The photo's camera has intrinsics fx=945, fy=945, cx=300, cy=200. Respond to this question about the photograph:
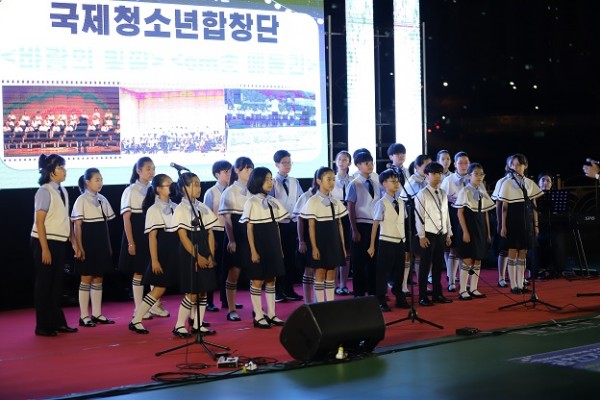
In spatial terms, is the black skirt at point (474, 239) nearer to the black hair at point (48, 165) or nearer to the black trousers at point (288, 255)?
the black trousers at point (288, 255)

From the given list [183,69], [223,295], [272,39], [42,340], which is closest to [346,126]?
[272,39]

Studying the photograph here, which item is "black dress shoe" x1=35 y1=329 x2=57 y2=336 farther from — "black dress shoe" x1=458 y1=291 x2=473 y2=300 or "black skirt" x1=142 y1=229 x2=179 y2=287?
"black dress shoe" x1=458 y1=291 x2=473 y2=300

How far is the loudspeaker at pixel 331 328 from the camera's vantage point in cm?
580

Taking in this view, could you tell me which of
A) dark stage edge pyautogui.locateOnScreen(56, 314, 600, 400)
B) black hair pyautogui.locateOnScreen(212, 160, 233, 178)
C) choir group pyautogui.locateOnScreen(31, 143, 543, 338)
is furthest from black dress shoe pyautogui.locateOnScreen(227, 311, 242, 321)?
dark stage edge pyautogui.locateOnScreen(56, 314, 600, 400)

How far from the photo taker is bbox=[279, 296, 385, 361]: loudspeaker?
5.80m

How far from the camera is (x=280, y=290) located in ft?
30.3

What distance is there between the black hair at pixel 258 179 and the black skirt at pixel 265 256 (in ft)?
0.95

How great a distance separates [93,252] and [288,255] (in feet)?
7.18

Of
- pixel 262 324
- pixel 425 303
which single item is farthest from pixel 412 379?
pixel 425 303

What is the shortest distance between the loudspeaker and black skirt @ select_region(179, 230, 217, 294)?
47.9 inches

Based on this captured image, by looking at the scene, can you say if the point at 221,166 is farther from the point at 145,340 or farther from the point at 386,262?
the point at 145,340

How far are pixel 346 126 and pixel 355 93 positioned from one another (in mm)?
397

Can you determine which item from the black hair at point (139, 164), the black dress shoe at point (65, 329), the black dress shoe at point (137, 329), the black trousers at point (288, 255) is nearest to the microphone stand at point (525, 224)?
the black trousers at point (288, 255)

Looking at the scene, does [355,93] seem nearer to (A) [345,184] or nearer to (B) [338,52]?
(B) [338,52]
